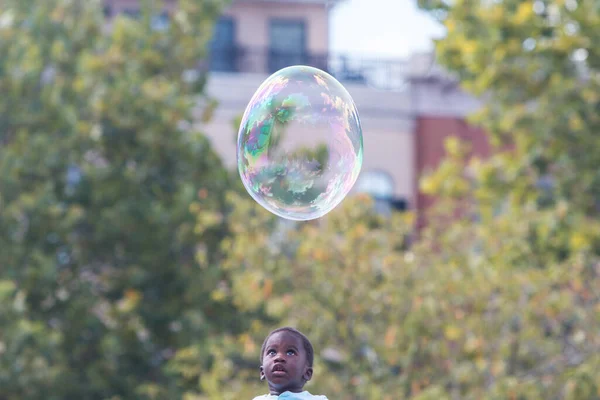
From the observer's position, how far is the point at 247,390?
17531 mm

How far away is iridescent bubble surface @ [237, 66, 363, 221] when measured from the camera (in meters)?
8.41

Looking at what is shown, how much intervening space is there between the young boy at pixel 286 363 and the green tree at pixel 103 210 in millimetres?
12117

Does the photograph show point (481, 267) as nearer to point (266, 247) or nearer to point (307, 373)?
point (266, 247)

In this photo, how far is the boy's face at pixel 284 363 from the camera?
5773 millimetres

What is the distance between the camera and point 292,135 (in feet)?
28.2

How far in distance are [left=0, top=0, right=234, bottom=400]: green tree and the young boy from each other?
12117 mm

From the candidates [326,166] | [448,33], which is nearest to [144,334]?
[448,33]

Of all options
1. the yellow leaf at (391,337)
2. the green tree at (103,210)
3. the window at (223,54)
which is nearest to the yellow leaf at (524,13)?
the yellow leaf at (391,337)

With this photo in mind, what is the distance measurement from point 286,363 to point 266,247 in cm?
1362

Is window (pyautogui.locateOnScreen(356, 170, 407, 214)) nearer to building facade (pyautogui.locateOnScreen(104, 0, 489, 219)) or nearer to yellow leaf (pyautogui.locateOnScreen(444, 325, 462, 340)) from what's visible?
building facade (pyautogui.locateOnScreen(104, 0, 489, 219))

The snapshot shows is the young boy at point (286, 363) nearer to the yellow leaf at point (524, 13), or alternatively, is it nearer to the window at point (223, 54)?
the yellow leaf at point (524, 13)

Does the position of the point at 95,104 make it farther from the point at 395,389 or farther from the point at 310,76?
the point at 310,76

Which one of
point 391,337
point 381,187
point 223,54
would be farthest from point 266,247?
point 223,54

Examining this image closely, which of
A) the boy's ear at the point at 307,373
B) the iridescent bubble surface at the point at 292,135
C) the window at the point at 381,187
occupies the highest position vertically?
the iridescent bubble surface at the point at 292,135
